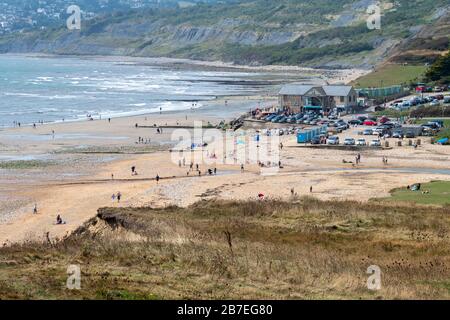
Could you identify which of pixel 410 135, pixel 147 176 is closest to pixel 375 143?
pixel 410 135

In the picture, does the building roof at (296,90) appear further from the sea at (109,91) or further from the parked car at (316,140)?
the parked car at (316,140)

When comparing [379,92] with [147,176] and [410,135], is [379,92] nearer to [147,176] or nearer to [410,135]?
[410,135]

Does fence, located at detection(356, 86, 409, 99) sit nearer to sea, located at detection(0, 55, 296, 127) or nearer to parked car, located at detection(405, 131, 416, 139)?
sea, located at detection(0, 55, 296, 127)

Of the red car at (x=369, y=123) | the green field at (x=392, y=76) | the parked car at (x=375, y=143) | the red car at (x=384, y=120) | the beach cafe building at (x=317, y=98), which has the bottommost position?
the parked car at (x=375, y=143)

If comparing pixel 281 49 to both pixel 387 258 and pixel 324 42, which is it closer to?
pixel 324 42

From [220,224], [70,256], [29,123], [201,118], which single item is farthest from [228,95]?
[70,256]

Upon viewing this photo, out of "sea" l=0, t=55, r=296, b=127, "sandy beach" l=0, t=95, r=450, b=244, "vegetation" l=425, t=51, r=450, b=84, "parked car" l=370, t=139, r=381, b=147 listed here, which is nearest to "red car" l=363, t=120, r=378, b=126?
A: "sandy beach" l=0, t=95, r=450, b=244

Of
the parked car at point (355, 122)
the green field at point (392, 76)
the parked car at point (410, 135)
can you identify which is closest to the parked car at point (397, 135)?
the parked car at point (410, 135)
